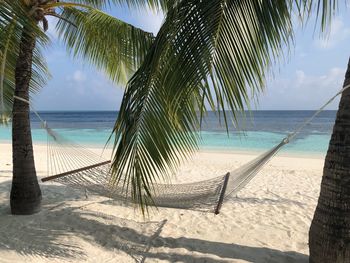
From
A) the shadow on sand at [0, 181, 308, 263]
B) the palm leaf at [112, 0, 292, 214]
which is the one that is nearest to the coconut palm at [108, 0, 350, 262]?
the palm leaf at [112, 0, 292, 214]

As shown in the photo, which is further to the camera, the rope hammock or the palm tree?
the palm tree

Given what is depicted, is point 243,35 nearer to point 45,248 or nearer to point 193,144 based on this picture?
point 193,144

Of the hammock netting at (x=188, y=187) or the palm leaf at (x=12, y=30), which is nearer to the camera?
the palm leaf at (x=12, y=30)

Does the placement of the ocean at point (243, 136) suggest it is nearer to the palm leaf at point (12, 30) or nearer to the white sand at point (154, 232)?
the white sand at point (154, 232)

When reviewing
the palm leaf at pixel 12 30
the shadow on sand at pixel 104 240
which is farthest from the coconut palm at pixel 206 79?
the shadow on sand at pixel 104 240

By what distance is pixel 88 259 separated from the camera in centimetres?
258

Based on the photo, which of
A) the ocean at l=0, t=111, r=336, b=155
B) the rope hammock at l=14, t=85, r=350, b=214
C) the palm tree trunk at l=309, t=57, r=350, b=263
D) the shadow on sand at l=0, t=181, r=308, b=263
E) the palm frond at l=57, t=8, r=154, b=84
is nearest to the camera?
the palm tree trunk at l=309, t=57, r=350, b=263

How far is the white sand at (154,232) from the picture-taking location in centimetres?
264

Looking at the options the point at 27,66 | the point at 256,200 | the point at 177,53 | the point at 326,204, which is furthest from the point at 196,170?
the point at 177,53

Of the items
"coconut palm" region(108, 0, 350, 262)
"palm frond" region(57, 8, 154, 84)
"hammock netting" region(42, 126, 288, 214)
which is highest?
"palm frond" region(57, 8, 154, 84)

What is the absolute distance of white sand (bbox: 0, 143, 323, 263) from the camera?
2641mm

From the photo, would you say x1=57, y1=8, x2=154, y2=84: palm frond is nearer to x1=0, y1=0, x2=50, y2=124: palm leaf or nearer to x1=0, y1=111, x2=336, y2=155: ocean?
x1=0, y1=0, x2=50, y2=124: palm leaf

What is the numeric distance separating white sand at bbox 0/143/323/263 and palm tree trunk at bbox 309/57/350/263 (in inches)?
22.9

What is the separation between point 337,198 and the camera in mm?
2008
